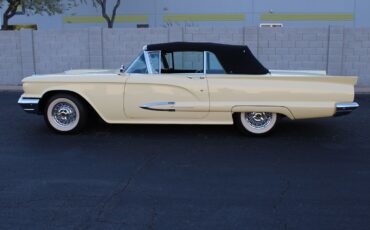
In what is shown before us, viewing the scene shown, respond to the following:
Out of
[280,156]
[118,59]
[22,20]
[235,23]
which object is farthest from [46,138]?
[22,20]

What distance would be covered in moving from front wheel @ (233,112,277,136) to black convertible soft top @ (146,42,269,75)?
0.66 m

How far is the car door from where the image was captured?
288 inches

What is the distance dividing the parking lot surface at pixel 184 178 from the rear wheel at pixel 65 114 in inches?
7.3

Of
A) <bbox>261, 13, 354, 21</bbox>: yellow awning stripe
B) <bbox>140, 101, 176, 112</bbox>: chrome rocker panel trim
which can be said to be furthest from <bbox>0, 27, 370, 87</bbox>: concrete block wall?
<bbox>261, 13, 354, 21</bbox>: yellow awning stripe

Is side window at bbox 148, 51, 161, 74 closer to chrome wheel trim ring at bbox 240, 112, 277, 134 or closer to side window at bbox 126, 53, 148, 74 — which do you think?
side window at bbox 126, 53, 148, 74

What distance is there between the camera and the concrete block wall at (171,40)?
15.0 metres

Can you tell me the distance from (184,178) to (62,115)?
10.2ft

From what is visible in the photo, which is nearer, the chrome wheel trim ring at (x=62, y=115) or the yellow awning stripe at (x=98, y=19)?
the chrome wheel trim ring at (x=62, y=115)

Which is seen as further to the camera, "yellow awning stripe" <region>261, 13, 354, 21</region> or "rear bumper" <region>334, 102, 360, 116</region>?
"yellow awning stripe" <region>261, 13, 354, 21</region>

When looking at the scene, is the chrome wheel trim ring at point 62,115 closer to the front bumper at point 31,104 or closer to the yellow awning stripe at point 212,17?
the front bumper at point 31,104

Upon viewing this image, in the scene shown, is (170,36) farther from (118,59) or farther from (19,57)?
(19,57)

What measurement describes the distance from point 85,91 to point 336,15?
21.9 m

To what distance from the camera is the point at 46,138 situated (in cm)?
750

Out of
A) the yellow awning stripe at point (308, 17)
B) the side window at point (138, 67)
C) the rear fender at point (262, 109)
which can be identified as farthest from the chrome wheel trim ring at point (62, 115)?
the yellow awning stripe at point (308, 17)
